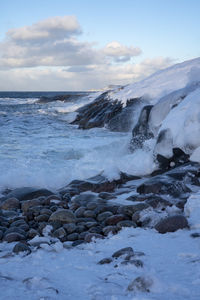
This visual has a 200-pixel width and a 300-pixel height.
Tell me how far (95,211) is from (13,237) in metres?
1.01

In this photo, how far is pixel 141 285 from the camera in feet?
5.24

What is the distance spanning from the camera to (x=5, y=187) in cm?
562

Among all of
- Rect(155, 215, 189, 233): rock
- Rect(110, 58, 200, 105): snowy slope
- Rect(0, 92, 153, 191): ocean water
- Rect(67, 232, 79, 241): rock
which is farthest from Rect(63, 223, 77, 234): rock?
Rect(110, 58, 200, 105): snowy slope

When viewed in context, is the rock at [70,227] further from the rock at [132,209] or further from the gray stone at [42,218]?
the rock at [132,209]

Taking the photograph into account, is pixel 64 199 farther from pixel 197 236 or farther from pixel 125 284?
pixel 125 284

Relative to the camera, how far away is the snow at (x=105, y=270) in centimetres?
159

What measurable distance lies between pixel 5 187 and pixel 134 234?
3.53 m

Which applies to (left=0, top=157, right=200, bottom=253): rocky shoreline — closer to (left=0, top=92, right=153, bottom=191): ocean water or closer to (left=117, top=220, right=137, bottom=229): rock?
(left=117, top=220, right=137, bottom=229): rock

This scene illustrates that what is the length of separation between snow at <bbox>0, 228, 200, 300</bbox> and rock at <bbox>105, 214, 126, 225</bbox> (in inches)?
17.1

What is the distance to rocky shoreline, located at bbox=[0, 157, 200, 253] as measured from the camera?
9.33ft

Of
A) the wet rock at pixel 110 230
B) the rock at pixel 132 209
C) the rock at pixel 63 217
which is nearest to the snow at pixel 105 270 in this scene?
the wet rock at pixel 110 230

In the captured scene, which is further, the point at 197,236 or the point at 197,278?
the point at 197,236

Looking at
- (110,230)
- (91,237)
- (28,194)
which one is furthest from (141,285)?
(28,194)

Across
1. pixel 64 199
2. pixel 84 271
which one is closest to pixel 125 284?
pixel 84 271
